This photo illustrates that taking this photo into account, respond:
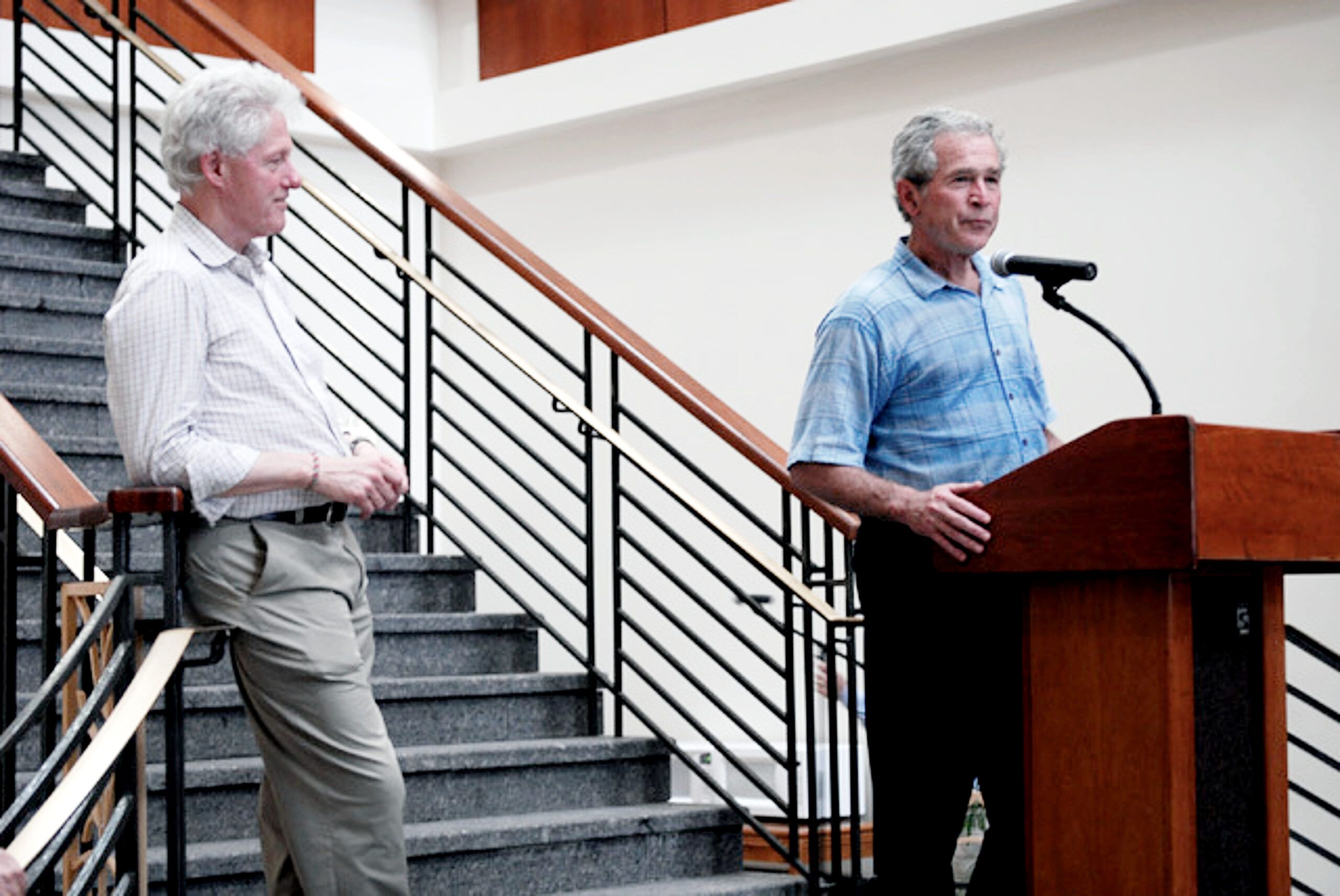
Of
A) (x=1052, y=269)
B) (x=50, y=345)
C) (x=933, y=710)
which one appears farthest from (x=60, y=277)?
(x=1052, y=269)

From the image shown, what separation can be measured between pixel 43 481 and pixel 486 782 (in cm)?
138

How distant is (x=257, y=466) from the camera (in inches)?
97.5

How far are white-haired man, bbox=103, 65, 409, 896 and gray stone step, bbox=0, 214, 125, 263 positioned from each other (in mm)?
2505

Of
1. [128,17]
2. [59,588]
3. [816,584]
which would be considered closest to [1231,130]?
[816,584]

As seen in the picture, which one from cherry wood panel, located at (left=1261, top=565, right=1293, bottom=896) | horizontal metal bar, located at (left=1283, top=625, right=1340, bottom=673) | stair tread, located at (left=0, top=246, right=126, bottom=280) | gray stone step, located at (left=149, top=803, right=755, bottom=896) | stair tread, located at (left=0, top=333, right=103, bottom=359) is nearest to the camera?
cherry wood panel, located at (left=1261, top=565, right=1293, bottom=896)

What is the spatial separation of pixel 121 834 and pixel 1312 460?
5.21 ft

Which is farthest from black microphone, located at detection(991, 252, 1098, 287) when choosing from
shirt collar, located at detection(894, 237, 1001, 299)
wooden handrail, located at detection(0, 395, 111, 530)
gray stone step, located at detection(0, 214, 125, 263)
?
gray stone step, located at detection(0, 214, 125, 263)

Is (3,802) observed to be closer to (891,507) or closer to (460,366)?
(891,507)

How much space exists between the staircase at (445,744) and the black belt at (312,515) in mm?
818

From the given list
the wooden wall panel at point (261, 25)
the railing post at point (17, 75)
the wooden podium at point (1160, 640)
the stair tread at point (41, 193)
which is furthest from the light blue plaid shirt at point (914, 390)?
the wooden wall panel at point (261, 25)

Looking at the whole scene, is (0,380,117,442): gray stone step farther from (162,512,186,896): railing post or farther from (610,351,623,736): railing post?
(162,512,186,896): railing post

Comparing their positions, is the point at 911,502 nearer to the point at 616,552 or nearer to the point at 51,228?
the point at 616,552

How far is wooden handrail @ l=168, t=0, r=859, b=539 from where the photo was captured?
151 inches

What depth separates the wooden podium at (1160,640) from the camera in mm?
2170
